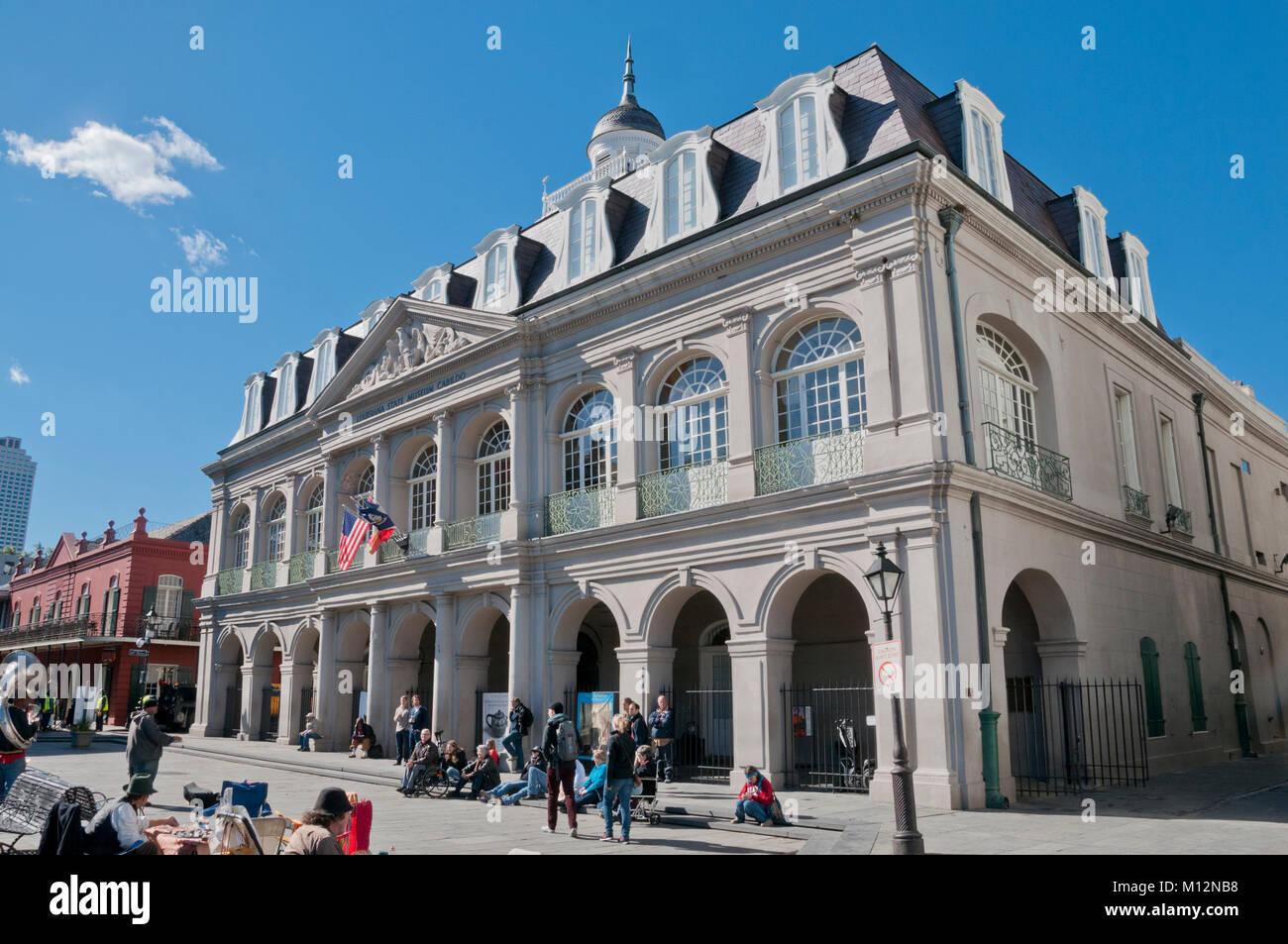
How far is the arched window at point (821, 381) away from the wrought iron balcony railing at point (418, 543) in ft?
34.0

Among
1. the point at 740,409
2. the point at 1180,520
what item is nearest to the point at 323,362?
the point at 740,409

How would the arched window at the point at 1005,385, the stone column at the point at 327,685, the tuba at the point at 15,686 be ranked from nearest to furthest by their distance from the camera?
the tuba at the point at 15,686 < the arched window at the point at 1005,385 < the stone column at the point at 327,685

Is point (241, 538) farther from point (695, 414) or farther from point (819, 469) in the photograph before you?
point (819, 469)

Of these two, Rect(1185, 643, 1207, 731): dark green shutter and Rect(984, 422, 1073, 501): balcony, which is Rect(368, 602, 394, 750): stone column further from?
Rect(1185, 643, 1207, 731): dark green shutter

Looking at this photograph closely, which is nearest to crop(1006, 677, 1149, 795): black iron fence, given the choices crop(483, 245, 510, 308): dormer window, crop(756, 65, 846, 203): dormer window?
crop(756, 65, 846, 203): dormer window

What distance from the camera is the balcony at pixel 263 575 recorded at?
30.0 metres

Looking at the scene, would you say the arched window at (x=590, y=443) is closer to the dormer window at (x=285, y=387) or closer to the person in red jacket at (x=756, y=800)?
the person in red jacket at (x=756, y=800)

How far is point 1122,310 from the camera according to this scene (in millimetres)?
20953

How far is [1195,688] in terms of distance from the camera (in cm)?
2105

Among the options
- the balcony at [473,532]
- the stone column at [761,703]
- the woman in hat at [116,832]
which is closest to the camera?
the woman in hat at [116,832]

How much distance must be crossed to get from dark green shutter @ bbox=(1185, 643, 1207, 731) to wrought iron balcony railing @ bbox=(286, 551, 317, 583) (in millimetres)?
22441

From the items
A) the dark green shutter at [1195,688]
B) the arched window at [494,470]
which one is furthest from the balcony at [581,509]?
the dark green shutter at [1195,688]
